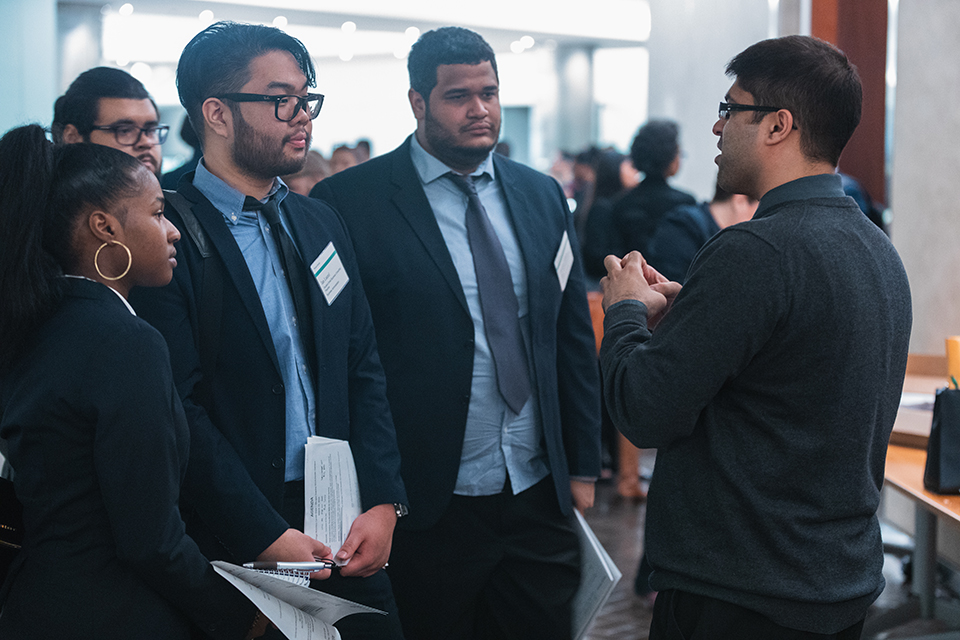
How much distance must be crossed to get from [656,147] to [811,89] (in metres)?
3.25

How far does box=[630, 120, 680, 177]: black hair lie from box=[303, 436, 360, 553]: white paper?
323cm

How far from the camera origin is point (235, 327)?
1646 millimetres

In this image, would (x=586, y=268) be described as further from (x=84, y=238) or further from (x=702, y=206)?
(x=84, y=238)

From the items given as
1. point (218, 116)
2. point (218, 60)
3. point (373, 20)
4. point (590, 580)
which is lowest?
point (590, 580)

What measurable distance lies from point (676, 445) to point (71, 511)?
3.01 feet

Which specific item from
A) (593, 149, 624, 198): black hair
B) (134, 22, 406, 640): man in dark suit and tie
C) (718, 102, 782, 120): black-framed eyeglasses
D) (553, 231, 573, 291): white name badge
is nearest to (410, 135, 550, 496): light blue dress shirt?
(553, 231, 573, 291): white name badge

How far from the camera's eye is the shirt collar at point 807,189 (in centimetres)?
141

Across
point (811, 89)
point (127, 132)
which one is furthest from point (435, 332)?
point (127, 132)

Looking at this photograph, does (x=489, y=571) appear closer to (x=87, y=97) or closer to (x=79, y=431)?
(x=79, y=431)

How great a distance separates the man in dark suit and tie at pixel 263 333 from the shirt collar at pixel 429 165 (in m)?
0.44

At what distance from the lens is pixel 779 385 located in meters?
1.35

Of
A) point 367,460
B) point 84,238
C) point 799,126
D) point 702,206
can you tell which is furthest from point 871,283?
point 702,206

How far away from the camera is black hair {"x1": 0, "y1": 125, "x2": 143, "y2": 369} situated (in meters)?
1.28

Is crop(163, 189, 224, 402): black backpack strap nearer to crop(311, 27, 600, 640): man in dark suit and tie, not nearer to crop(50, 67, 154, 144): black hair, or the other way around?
crop(311, 27, 600, 640): man in dark suit and tie
